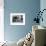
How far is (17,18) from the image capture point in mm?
5254

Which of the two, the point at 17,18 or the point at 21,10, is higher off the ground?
the point at 21,10

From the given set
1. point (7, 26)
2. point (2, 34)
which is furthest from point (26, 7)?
point (2, 34)

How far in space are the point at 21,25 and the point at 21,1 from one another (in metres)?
0.93

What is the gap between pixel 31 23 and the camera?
5.17 meters

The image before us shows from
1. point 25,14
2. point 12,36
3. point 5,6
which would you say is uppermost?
point 5,6

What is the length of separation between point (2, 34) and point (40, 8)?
5.86 feet

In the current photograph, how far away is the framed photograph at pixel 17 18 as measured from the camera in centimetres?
518

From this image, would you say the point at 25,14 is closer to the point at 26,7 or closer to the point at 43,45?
the point at 26,7

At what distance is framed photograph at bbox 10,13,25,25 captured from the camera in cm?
518

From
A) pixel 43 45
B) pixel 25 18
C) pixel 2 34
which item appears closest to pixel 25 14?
pixel 25 18

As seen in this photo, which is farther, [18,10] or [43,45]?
[18,10]

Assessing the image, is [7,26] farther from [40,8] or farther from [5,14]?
[40,8]

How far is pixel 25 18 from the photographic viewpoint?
5.18 m

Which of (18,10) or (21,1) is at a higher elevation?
(21,1)
